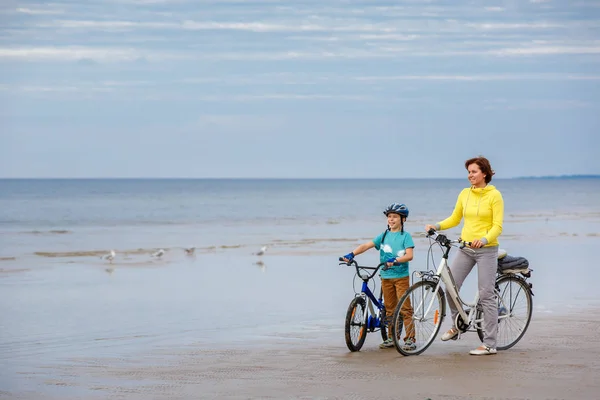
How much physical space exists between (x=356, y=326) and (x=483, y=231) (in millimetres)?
1529

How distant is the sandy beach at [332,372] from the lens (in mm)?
7047

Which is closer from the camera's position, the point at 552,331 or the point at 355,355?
the point at 355,355

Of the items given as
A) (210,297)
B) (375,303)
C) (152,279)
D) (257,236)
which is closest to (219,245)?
(257,236)

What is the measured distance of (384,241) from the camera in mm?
8898

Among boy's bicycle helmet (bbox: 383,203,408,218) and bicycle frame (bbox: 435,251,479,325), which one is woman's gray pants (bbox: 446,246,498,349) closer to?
bicycle frame (bbox: 435,251,479,325)

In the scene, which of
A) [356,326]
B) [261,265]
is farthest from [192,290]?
[356,326]

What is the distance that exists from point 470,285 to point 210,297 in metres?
3.95

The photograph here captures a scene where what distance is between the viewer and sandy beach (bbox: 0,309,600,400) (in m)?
7.05

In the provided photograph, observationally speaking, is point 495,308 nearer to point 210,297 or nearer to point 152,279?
point 210,297

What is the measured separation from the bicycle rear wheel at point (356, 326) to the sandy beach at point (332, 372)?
0.10 m

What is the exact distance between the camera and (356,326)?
8930mm

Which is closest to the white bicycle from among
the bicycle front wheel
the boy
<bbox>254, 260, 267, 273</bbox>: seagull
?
the bicycle front wheel

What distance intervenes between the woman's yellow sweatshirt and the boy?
40 centimetres

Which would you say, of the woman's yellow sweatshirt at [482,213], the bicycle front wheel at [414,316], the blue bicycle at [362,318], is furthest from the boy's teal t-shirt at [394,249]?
the woman's yellow sweatshirt at [482,213]
